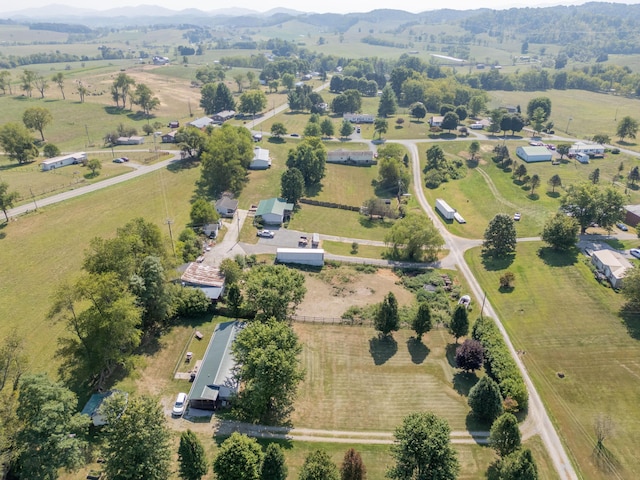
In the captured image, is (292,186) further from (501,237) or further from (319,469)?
(319,469)

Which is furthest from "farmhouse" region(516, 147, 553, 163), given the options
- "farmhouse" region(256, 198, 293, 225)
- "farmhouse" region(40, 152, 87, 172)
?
"farmhouse" region(40, 152, 87, 172)

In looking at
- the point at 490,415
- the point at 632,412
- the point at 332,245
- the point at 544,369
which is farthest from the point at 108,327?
the point at 632,412

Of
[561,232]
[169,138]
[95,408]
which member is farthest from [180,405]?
[169,138]

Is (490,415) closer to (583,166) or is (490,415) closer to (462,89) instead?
(583,166)

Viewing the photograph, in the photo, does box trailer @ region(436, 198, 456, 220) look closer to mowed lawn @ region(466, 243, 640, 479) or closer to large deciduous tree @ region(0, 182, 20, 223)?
mowed lawn @ region(466, 243, 640, 479)

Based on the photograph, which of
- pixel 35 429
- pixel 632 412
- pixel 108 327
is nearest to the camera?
pixel 35 429
